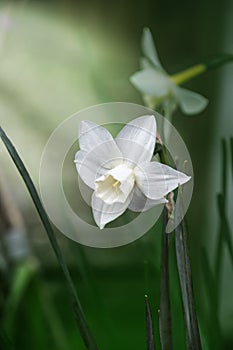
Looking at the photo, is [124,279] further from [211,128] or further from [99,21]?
[99,21]

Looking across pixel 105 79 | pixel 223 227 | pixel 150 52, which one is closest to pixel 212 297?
pixel 223 227

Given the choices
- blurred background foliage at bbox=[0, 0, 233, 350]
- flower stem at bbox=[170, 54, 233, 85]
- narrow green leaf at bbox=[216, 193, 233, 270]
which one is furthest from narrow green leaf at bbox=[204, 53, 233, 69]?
blurred background foliage at bbox=[0, 0, 233, 350]

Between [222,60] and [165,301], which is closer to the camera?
[165,301]

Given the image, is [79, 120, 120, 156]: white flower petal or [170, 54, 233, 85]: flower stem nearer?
[79, 120, 120, 156]: white flower petal

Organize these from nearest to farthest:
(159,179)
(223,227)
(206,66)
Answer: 1. (159,179)
2. (223,227)
3. (206,66)

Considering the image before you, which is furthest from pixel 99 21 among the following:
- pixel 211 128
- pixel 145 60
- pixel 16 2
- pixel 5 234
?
pixel 145 60

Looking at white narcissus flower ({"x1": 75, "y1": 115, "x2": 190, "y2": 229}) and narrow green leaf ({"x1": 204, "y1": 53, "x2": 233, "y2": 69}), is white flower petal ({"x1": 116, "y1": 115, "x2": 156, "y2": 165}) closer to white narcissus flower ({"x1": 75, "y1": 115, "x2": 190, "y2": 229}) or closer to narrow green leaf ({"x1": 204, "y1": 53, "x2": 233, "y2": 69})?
white narcissus flower ({"x1": 75, "y1": 115, "x2": 190, "y2": 229})

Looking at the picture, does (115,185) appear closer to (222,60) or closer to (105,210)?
(105,210)
